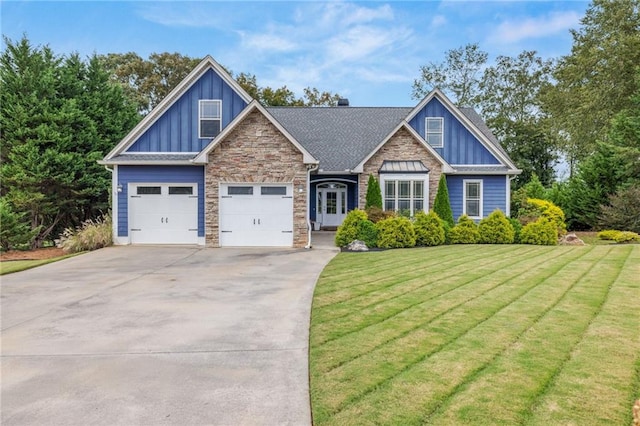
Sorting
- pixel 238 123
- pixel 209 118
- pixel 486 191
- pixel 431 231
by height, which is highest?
pixel 209 118

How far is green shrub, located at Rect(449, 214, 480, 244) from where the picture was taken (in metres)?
15.6

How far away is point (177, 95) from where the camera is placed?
16062mm

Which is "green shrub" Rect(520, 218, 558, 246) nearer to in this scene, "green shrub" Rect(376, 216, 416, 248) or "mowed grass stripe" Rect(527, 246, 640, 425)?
"green shrub" Rect(376, 216, 416, 248)

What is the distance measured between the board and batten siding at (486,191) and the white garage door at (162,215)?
1088 centimetres

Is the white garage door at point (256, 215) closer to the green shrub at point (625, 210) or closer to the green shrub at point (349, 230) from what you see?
the green shrub at point (349, 230)

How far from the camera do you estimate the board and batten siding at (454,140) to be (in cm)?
1889

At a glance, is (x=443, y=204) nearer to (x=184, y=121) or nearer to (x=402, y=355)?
(x=184, y=121)

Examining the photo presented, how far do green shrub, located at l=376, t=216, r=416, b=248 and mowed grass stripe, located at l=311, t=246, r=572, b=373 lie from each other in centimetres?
627

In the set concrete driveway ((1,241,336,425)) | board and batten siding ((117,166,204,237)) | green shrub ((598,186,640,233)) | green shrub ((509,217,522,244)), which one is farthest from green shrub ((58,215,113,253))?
green shrub ((598,186,640,233))

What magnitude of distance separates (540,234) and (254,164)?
10.7 metres

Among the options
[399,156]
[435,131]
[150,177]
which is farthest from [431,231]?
[150,177]

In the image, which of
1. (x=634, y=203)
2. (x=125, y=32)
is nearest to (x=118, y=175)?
(x=125, y=32)

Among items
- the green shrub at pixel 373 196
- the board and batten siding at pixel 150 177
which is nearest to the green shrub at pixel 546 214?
the green shrub at pixel 373 196

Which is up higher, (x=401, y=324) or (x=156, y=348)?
(x=401, y=324)
